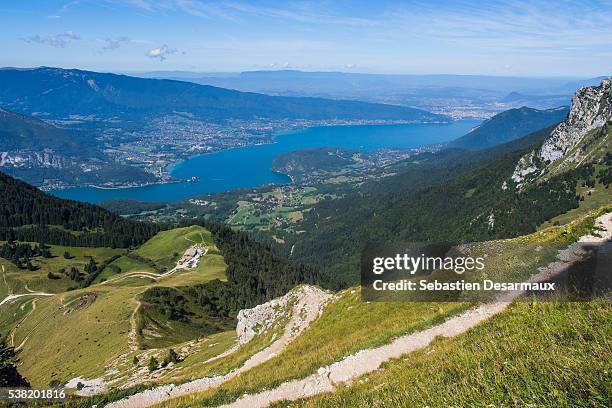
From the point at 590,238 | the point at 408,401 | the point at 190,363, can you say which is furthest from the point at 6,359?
the point at 590,238

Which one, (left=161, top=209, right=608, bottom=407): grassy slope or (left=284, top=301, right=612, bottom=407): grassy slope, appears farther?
(left=161, top=209, right=608, bottom=407): grassy slope

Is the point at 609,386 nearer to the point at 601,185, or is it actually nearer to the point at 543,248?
the point at 543,248

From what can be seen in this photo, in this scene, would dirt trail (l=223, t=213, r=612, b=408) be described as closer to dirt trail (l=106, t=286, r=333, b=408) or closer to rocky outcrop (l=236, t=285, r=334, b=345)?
dirt trail (l=106, t=286, r=333, b=408)

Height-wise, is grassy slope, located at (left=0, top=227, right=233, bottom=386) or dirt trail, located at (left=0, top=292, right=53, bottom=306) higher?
grassy slope, located at (left=0, top=227, right=233, bottom=386)


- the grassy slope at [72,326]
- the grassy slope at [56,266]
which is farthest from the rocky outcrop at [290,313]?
the grassy slope at [56,266]

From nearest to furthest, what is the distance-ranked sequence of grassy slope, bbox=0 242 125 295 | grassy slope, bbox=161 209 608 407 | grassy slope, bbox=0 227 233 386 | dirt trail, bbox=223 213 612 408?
1. dirt trail, bbox=223 213 612 408
2. grassy slope, bbox=161 209 608 407
3. grassy slope, bbox=0 227 233 386
4. grassy slope, bbox=0 242 125 295

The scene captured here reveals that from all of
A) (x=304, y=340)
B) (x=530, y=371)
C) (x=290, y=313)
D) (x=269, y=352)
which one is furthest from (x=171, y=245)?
(x=530, y=371)

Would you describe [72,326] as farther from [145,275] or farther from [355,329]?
[355,329]

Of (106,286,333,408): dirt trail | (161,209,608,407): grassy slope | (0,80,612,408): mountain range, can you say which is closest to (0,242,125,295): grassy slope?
(0,80,612,408): mountain range
